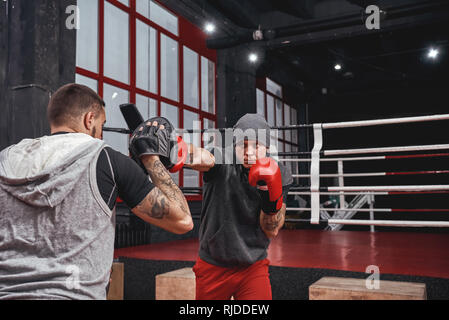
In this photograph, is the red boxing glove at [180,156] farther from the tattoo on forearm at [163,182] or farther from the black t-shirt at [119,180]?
the black t-shirt at [119,180]

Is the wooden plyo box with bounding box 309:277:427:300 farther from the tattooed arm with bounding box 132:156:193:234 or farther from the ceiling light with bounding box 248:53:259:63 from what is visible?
the ceiling light with bounding box 248:53:259:63

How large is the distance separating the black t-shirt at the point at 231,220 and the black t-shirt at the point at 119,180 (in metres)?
0.77

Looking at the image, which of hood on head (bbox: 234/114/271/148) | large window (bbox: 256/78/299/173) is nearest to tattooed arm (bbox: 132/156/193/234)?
hood on head (bbox: 234/114/271/148)

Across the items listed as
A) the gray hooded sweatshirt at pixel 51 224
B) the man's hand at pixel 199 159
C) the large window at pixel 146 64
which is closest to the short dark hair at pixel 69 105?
the gray hooded sweatshirt at pixel 51 224

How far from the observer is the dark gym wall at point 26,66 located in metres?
3.18

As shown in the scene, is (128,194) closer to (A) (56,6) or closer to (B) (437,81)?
(A) (56,6)

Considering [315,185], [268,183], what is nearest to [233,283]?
[268,183]

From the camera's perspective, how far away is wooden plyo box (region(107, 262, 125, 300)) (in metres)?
2.91

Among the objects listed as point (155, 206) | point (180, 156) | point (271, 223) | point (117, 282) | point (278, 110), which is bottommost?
point (117, 282)

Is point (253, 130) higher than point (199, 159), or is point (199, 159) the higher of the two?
point (253, 130)

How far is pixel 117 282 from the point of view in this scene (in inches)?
118

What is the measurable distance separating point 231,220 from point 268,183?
0.85ft

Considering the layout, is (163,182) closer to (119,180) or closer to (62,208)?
(119,180)

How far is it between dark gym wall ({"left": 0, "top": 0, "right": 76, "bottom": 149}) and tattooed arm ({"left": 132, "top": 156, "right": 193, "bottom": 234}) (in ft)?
7.73
